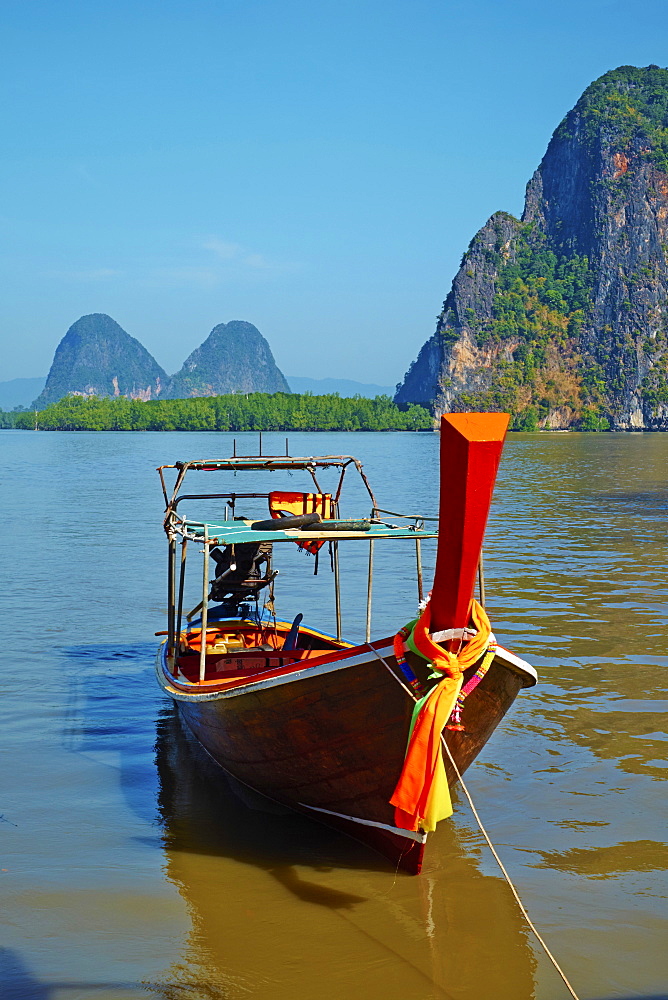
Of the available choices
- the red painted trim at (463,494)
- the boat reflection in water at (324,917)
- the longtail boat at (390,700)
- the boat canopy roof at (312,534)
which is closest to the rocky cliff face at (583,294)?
the boat canopy roof at (312,534)

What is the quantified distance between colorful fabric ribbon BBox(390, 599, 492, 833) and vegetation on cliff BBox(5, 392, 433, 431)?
4429 inches

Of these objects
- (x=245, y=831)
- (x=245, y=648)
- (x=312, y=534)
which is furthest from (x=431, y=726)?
(x=245, y=648)

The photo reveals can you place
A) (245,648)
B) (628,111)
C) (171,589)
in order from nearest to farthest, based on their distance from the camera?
(171,589) → (245,648) → (628,111)

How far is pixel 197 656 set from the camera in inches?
317

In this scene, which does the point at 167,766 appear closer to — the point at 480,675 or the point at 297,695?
the point at 297,695

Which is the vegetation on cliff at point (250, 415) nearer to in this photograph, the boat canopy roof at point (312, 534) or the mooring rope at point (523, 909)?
the boat canopy roof at point (312, 534)

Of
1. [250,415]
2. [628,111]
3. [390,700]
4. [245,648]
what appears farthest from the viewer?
[628,111]

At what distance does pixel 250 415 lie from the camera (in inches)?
4715

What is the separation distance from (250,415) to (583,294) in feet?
202

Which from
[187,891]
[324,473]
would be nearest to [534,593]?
Answer: [187,891]

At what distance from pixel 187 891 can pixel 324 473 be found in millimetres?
48367

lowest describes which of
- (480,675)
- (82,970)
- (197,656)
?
(82,970)

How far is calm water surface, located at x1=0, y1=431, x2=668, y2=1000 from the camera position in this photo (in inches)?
184

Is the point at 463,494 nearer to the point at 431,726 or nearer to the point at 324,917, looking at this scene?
the point at 431,726
